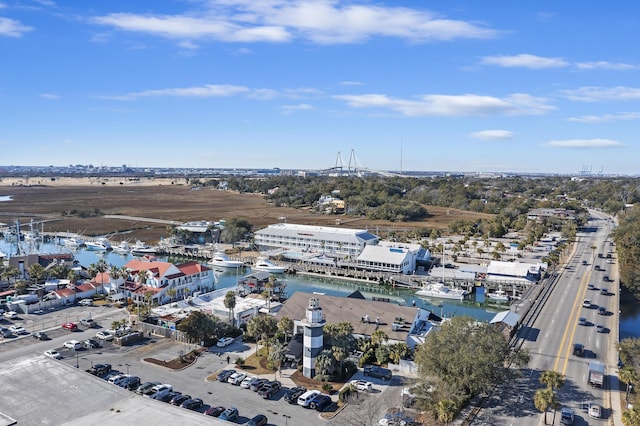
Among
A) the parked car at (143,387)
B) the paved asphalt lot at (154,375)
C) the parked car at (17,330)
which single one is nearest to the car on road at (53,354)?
the paved asphalt lot at (154,375)

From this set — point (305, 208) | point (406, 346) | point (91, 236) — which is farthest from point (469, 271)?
point (305, 208)

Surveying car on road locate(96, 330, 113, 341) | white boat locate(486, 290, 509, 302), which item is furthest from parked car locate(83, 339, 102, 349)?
white boat locate(486, 290, 509, 302)

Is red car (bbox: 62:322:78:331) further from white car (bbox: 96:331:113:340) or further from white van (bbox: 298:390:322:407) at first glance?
white van (bbox: 298:390:322:407)

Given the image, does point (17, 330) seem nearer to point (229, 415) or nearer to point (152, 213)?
point (229, 415)

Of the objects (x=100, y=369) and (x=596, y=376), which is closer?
(x=596, y=376)

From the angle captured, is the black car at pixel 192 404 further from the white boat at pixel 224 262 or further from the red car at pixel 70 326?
the white boat at pixel 224 262

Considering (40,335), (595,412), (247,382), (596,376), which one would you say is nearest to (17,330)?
(40,335)
